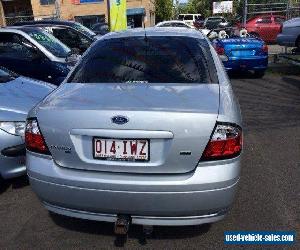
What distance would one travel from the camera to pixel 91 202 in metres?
2.75

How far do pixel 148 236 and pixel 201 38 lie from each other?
6.87 feet

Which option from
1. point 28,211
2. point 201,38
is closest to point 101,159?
point 28,211

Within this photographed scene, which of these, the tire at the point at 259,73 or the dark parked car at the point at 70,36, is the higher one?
the dark parked car at the point at 70,36

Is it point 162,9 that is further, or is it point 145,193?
point 162,9

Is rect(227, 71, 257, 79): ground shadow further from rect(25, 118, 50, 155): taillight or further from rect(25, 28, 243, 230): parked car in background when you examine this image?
rect(25, 118, 50, 155): taillight

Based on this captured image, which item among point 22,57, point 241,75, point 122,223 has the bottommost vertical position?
point 241,75

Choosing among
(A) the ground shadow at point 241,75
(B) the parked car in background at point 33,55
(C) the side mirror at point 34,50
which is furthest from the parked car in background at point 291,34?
(C) the side mirror at point 34,50

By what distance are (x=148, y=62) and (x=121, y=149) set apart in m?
→ 1.19

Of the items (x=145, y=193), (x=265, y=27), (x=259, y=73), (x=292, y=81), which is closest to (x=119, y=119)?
(x=145, y=193)

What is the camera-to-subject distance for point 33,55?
7.45 m

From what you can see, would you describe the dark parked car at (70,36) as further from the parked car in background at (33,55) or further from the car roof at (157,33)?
the car roof at (157,33)

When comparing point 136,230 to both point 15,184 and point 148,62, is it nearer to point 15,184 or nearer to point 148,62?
point 148,62

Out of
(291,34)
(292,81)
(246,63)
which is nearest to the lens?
(292,81)

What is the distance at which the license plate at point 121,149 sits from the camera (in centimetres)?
264
